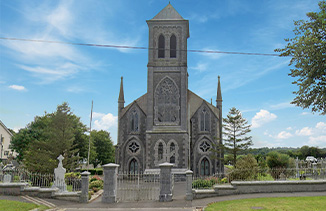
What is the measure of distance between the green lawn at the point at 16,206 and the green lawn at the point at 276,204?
Answer: 900 centimetres

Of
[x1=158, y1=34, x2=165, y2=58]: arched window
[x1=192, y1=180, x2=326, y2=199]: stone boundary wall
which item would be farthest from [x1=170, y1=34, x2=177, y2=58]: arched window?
[x1=192, y1=180, x2=326, y2=199]: stone boundary wall

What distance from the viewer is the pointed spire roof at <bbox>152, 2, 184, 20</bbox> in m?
39.5

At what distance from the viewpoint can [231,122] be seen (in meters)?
36.9

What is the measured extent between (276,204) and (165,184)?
624 centimetres

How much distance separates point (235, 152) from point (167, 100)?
1027 centimetres

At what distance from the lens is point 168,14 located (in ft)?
131

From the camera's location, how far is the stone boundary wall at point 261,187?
1894 cm

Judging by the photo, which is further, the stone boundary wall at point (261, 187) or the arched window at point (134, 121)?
the arched window at point (134, 121)

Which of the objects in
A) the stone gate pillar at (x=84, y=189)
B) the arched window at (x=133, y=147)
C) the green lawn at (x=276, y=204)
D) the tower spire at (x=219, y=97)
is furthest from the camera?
the tower spire at (x=219, y=97)

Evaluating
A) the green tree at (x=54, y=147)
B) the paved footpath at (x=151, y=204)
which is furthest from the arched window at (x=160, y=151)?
the paved footpath at (x=151, y=204)

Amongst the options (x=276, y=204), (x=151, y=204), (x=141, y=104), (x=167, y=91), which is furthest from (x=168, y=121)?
(x=276, y=204)

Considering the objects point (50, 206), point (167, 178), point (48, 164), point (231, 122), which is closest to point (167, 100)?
point (231, 122)

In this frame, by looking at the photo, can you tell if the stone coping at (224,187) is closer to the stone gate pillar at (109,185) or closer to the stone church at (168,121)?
the stone gate pillar at (109,185)

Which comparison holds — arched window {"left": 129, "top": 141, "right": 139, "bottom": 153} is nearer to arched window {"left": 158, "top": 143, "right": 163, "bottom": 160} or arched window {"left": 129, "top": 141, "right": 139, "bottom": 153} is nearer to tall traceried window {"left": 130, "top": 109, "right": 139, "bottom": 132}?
tall traceried window {"left": 130, "top": 109, "right": 139, "bottom": 132}
